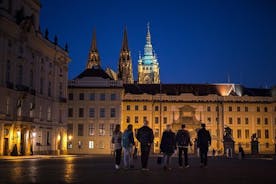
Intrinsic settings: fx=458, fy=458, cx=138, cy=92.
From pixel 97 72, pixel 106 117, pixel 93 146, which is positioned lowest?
pixel 93 146

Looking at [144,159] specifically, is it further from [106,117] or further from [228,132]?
[106,117]

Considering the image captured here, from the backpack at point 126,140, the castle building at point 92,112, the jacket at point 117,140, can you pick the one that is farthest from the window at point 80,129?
the backpack at point 126,140

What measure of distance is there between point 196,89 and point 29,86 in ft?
177

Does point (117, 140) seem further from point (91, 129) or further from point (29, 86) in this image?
point (91, 129)

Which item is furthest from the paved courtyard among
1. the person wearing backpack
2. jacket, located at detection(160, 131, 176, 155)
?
the person wearing backpack

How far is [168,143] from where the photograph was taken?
2009 cm

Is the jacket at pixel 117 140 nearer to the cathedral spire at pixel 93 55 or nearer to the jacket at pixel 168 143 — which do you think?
the jacket at pixel 168 143

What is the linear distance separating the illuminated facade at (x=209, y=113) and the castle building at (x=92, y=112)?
7.36 meters

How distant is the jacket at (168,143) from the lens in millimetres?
20000

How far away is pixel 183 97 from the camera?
95812 mm

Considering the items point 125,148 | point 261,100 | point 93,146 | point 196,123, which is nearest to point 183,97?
point 196,123

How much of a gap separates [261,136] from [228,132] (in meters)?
51.3

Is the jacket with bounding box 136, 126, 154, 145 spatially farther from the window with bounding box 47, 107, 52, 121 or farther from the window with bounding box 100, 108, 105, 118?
the window with bounding box 100, 108, 105, 118

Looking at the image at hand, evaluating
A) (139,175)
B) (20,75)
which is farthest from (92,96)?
(139,175)
